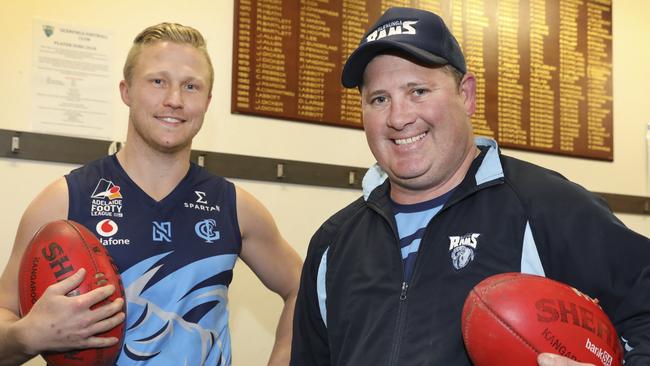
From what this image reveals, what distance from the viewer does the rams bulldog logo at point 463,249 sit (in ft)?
4.66

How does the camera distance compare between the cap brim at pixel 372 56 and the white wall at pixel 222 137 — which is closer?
the cap brim at pixel 372 56

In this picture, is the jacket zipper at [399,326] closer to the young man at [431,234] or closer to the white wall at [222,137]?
the young man at [431,234]

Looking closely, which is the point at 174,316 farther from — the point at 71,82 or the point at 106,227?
the point at 71,82

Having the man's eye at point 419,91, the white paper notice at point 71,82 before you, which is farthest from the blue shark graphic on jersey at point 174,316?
the white paper notice at point 71,82

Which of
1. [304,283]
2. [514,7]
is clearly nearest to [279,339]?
[304,283]

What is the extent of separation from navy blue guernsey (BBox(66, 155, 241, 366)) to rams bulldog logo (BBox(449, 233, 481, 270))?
2.63 feet

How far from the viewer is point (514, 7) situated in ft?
12.0

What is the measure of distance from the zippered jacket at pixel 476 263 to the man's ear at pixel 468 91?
0.31 ft

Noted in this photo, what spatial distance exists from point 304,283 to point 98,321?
0.49 m

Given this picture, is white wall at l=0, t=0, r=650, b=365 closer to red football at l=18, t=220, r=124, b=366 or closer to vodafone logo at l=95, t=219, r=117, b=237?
vodafone logo at l=95, t=219, r=117, b=237

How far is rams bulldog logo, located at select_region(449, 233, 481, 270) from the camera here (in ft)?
4.66

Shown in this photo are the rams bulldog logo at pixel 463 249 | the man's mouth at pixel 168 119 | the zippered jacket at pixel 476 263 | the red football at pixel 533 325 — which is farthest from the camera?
the man's mouth at pixel 168 119

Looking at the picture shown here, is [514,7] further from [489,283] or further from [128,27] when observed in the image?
[489,283]

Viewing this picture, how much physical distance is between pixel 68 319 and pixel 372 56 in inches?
35.5
